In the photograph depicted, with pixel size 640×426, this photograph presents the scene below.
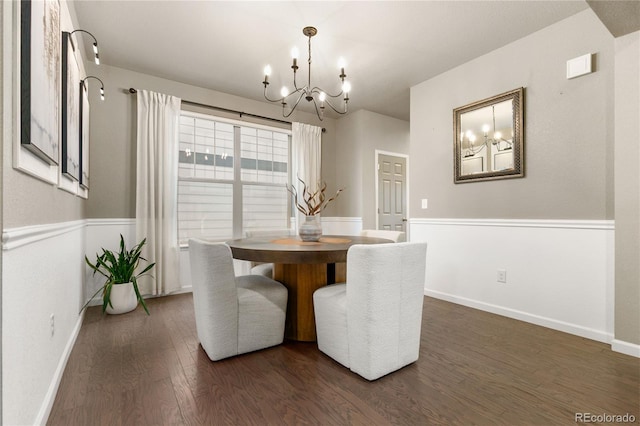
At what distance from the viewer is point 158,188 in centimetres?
334

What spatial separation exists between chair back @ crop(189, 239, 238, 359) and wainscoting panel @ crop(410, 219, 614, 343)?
2.39 m

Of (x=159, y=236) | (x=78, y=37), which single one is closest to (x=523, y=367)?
(x=159, y=236)

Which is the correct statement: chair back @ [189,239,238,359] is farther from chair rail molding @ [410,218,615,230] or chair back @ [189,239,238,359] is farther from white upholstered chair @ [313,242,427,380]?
chair rail molding @ [410,218,615,230]

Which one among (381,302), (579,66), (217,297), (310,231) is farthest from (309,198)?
(579,66)

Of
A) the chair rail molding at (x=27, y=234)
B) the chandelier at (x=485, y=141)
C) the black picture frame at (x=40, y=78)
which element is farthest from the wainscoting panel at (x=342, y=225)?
the black picture frame at (x=40, y=78)

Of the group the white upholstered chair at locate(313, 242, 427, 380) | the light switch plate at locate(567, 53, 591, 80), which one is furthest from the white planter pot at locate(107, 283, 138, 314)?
the light switch plate at locate(567, 53, 591, 80)

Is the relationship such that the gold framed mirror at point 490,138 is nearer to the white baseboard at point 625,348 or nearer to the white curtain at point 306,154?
the white baseboard at point 625,348

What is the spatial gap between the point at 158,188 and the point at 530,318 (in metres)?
3.92

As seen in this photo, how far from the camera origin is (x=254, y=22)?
2475 millimetres

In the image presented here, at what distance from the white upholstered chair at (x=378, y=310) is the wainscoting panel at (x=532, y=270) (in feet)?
4.96

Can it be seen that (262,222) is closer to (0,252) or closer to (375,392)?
(375,392)

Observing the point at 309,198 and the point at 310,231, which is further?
the point at 309,198

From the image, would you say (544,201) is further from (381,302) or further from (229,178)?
(229,178)

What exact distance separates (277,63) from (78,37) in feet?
5.63
